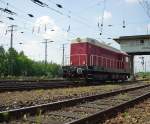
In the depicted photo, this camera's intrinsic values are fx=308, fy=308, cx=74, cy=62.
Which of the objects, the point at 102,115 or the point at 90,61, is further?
the point at 90,61

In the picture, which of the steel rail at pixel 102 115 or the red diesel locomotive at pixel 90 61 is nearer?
the steel rail at pixel 102 115

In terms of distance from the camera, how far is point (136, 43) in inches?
2051

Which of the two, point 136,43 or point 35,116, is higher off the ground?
point 136,43

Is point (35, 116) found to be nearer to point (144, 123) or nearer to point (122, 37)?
point (144, 123)

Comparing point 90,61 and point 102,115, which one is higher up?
point 90,61

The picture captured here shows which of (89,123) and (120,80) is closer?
(89,123)

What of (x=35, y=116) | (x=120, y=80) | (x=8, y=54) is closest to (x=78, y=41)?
(x=120, y=80)

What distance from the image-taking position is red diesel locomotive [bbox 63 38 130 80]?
22.9 metres

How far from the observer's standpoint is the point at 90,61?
23.7 metres

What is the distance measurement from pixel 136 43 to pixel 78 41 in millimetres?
29163

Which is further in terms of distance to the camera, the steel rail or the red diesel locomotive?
the red diesel locomotive

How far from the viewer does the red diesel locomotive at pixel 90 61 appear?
75.0 ft

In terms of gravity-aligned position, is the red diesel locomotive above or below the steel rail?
above

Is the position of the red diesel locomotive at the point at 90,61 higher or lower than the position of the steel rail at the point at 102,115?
higher
